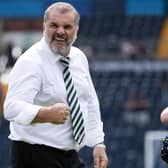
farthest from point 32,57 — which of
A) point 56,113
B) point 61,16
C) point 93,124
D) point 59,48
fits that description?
point 93,124

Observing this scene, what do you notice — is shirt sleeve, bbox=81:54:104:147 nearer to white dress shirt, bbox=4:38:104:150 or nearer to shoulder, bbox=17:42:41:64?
white dress shirt, bbox=4:38:104:150

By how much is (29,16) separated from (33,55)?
12.7 metres

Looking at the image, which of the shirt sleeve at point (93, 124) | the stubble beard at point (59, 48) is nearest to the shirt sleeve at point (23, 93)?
the stubble beard at point (59, 48)

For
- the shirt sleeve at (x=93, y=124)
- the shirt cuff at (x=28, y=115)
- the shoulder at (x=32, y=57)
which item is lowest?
the shirt sleeve at (x=93, y=124)

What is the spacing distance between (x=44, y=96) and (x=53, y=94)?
5 cm

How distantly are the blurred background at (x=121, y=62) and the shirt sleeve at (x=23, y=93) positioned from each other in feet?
14.6

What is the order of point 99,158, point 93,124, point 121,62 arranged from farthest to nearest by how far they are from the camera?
1. point 121,62
2. point 93,124
3. point 99,158

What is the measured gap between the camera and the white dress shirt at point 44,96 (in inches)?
159

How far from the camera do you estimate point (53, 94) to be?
13.8 ft

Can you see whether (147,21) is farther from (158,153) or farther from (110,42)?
(158,153)

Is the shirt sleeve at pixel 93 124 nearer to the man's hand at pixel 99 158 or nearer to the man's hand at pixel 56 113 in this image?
the man's hand at pixel 99 158

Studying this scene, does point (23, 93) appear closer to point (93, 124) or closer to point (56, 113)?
point (56, 113)

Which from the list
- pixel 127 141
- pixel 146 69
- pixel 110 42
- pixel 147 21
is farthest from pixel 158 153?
pixel 147 21

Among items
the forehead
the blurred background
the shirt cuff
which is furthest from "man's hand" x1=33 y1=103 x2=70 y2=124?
the blurred background
